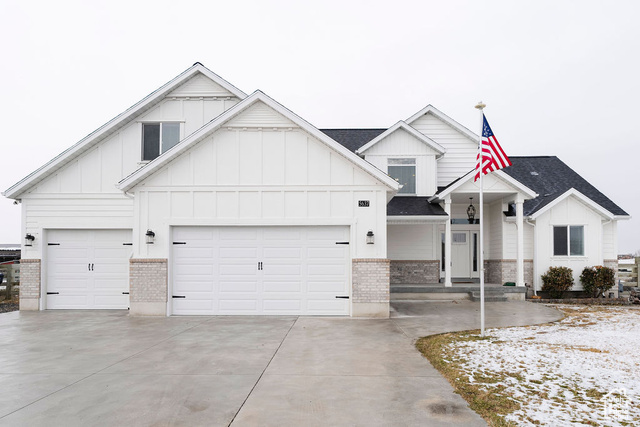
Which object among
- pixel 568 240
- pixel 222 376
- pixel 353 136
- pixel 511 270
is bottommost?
pixel 222 376

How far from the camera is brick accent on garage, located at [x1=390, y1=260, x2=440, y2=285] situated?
651 inches

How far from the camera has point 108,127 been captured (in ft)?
43.4

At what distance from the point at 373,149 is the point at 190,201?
8.05m

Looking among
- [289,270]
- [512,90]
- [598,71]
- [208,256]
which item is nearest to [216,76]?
[208,256]

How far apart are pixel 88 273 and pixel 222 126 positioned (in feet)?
21.6

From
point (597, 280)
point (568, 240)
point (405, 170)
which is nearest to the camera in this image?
point (597, 280)

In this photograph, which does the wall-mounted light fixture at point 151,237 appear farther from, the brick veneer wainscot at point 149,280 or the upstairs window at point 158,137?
the upstairs window at point 158,137

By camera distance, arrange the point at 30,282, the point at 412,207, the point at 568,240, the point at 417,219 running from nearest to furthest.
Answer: the point at 30,282 < the point at 417,219 < the point at 412,207 < the point at 568,240

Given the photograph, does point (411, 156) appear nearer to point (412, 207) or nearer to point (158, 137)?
point (412, 207)

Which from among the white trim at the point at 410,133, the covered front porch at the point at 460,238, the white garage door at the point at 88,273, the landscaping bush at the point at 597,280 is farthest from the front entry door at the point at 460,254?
the white garage door at the point at 88,273

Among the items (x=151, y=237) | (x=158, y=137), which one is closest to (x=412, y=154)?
(x=158, y=137)

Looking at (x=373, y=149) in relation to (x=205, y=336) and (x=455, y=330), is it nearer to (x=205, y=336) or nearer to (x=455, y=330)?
(x=455, y=330)

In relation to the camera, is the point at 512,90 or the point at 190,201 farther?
the point at 512,90

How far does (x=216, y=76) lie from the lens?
14.0 m
